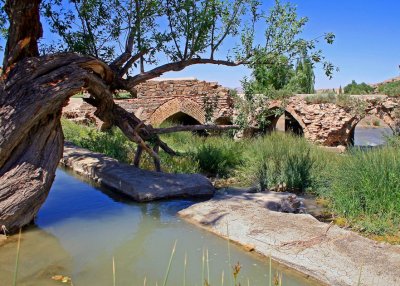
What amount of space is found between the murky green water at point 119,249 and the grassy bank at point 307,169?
2.48 metres

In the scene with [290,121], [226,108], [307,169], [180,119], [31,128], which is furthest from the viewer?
[290,121]

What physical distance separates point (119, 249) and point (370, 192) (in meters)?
3.88

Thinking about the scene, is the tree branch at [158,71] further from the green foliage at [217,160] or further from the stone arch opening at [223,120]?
the stone arch opening at [223,120]

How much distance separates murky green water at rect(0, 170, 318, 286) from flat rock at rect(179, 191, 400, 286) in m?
0.17

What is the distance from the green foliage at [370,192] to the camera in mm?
6102

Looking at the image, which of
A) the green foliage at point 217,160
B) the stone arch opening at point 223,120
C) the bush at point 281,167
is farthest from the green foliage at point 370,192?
the stone arch opening at point 223,120

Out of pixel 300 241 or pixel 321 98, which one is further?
pixel 321 98

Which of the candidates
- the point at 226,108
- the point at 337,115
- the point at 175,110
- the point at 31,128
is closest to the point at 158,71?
the point at 31,128

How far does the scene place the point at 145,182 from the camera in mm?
6980

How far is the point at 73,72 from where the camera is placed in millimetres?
5863

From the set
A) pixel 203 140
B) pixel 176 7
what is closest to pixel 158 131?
pixel 176 7

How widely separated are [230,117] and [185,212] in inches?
464

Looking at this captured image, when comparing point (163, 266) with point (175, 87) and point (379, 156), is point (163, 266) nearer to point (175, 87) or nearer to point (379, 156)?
point (379, 156)

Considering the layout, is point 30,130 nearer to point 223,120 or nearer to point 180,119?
point 223,120
